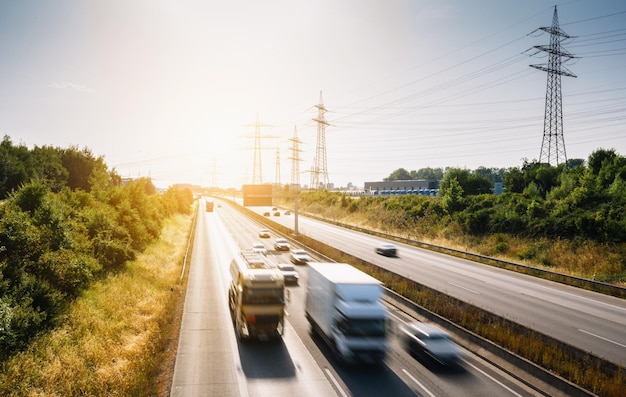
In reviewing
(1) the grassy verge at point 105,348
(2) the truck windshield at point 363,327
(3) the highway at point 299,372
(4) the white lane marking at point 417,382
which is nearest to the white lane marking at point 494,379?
(3) the highway at point 299,372

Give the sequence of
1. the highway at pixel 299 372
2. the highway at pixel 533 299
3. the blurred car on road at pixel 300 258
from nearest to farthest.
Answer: the highway at pixel 299 372
the highway at pixel 533 299
the blurred car on road at pixel 300 258

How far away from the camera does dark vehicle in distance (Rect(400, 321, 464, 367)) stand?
661 inches

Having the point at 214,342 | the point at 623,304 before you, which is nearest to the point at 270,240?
the point at 214,342

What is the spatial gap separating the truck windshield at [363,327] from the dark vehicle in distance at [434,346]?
2769 millimetres

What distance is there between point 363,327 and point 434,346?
12.8ft

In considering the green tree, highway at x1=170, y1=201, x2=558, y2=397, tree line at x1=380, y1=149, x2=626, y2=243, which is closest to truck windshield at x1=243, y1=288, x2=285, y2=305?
highway at x1=170, y1=201, x2=558, y2=397

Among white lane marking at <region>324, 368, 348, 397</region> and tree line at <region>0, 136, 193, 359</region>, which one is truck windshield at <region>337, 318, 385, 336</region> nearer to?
white lane marking at <region>324, 368, 348, 397</region>

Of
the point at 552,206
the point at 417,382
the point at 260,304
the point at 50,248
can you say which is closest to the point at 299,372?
the point at 260,304

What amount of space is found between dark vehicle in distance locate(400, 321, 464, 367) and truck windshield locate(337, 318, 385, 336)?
2769mm

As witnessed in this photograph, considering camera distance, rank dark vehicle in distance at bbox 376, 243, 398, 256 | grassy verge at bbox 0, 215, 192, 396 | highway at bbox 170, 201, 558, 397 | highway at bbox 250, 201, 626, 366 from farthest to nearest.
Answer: dark vehicle in distance at bbox 376, 243, 398, 256 < highway at bbox 250, 201, 626, 366 < grassy verge at bbox 0, 215, 192, 396 < highway at bbox 170, 201, 558, 397

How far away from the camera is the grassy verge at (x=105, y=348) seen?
15.0m

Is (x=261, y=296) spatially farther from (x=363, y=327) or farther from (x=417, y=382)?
(x=417, y=382)

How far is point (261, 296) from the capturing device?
18.6 m

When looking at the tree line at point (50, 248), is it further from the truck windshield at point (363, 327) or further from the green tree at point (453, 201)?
the green tree at point (453, 201)
